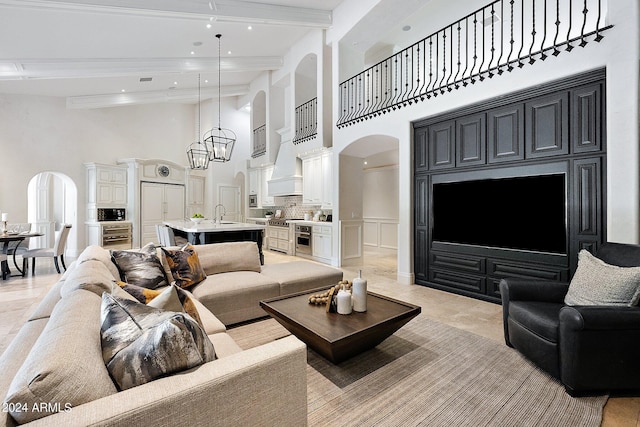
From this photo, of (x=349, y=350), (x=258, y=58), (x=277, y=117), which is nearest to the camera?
(x=349, y=350)

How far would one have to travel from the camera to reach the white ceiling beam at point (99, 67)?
5.64 metres

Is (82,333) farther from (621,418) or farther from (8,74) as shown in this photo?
(8,74)

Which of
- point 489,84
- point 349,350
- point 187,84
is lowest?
point 349,350

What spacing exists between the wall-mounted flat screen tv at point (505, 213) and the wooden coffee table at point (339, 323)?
2.21 metres

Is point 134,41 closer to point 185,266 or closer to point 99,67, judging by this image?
point 99,67

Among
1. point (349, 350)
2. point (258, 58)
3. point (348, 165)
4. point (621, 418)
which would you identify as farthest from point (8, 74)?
point (621, 418)

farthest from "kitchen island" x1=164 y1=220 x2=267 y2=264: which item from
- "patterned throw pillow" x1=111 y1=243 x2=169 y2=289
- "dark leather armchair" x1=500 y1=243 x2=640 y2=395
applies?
"dark leather armchair" x1=500 y1=243 x2=640 y2=395

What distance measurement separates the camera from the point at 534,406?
1.88 m

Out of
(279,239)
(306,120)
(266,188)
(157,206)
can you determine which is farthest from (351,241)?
(157,206)

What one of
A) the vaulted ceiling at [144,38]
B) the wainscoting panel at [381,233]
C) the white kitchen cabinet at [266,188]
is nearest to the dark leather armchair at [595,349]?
the vaulted ceiling at [144,38]

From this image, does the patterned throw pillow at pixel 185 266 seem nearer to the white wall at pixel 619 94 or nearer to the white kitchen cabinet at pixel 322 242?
the white kitchen cabinet at pixel 322 242

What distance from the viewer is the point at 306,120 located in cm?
784

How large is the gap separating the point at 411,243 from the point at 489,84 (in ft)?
8.21

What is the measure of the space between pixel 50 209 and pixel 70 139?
2.10 metres
